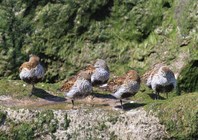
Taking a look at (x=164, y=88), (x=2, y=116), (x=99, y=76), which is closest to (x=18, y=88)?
(x=99, y=76)

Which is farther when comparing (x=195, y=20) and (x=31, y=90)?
(x=195, y=20)

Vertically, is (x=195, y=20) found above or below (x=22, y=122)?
above

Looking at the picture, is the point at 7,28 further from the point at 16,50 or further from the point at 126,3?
the point at 126,3

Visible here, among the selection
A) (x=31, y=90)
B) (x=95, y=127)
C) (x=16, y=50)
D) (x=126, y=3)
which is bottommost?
(x=95, y=127)

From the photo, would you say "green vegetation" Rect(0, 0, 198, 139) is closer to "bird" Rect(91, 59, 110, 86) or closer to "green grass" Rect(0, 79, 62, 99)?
"green grass" Rect(0, 79, 62, 99)

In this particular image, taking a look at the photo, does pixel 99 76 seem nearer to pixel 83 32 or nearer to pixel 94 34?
pixel 94 34

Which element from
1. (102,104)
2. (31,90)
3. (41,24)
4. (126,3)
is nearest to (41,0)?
(41,24)

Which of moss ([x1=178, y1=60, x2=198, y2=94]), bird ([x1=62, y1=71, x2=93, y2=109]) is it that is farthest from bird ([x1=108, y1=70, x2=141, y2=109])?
moss ([x1=178, y1=60, x2=198, y2=94])

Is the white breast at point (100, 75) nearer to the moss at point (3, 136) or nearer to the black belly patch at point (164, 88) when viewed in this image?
the black belly patch at point (164, 88)

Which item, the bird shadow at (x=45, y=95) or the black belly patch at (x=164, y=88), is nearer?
the black belly patch at (x=164, y=88)

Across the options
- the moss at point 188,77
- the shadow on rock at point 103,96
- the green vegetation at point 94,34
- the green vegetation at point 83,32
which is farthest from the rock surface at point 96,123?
the green vegetation at point 83,32

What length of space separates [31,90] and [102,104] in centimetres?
201

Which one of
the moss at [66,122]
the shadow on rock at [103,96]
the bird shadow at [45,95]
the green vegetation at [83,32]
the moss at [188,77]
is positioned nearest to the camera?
the moss at [66,122]

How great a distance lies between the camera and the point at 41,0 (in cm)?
1888
